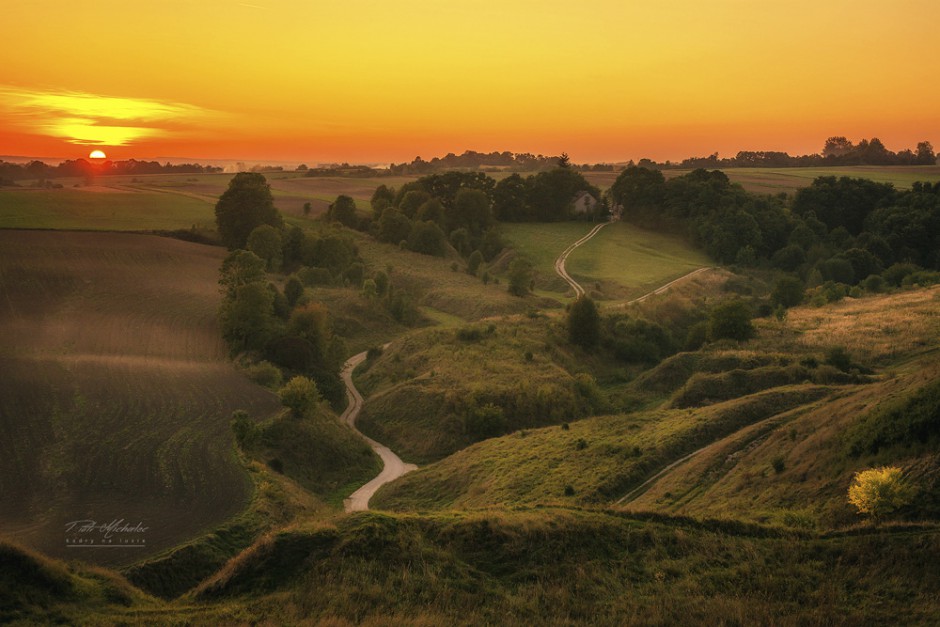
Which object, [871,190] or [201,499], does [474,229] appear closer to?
[871,190]

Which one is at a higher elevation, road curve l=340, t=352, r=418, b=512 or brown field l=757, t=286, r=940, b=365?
brown field l=757, t=286, r=940, b=365

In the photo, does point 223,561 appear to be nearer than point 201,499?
Yes

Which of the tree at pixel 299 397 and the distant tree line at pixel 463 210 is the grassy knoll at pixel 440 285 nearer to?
the distant tree line at pixel 463 210

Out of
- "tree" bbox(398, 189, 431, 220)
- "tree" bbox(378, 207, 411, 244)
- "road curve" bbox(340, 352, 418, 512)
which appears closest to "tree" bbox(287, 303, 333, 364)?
"road curve" bbox(340, 352, 418, 512)

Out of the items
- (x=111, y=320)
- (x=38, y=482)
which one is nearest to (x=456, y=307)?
(x=111, y=320)

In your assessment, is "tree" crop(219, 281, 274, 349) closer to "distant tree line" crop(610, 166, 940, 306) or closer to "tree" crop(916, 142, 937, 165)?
"distant tree line" crop(610, 166, 940, 306)

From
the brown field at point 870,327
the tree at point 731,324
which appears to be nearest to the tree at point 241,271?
the tree at point 731,324
